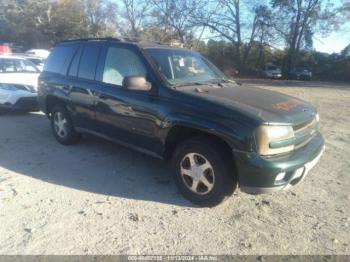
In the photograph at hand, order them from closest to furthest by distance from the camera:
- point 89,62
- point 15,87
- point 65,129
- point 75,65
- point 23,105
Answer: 1. point 89,62
2. point 75,65
3. point 65,129
4. point 23,105
5. point 15,87

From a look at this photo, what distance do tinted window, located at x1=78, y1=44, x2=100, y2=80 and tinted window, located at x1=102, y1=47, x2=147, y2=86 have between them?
0.32 m

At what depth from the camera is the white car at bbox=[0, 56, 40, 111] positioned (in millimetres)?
8656

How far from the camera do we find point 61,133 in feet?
20.5

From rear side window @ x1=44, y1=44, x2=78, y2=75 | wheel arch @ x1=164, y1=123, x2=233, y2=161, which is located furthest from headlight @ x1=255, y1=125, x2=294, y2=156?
rear side window @ x1=44, y1=44, x2=78, y2=75

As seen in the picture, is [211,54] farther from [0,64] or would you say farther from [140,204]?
[140,204]

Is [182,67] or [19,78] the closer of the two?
[182,67]

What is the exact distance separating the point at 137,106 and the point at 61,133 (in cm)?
246

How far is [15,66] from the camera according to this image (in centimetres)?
988

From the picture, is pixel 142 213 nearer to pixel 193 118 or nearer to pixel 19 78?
pixel 193 118

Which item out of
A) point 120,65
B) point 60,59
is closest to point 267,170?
point 120,65

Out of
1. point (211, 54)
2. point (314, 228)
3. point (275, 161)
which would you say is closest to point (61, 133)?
point (275, 161)

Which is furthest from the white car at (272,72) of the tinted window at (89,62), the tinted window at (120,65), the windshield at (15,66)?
the tinted window at (120,65)

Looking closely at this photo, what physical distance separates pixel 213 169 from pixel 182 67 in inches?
66.1

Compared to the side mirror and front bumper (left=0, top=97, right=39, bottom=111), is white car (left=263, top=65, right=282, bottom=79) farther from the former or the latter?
the side mirror
